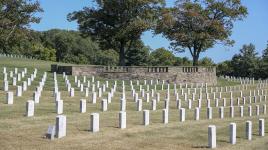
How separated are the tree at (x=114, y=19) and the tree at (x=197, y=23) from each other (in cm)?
202

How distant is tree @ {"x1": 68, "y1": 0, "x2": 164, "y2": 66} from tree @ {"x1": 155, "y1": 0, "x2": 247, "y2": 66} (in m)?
2.02

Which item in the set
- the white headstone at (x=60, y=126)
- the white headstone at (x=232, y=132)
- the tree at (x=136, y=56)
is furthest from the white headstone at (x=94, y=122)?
the tree at (x=136, y=56)

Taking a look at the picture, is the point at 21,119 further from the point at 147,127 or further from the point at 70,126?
the point at 147,127

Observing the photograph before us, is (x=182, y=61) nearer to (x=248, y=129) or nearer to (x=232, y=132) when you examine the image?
(x=248, y=129)

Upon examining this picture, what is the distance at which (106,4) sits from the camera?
53.7 m

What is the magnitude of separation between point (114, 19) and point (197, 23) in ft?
28.7

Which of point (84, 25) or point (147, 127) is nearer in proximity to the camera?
point (147, 127)

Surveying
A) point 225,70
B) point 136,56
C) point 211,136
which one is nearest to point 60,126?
point 211,136

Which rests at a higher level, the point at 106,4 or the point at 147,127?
the point at 106,4

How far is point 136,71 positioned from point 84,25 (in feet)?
39.4

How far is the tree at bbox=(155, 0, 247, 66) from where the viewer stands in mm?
54062

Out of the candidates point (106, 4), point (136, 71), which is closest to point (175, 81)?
point (136, 71)

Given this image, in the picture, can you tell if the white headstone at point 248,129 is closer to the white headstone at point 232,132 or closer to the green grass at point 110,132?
the green grass at point 110,132

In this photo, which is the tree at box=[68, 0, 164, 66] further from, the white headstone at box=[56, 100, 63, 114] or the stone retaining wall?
the white headstone at box=[56, 100, 63, 114]
